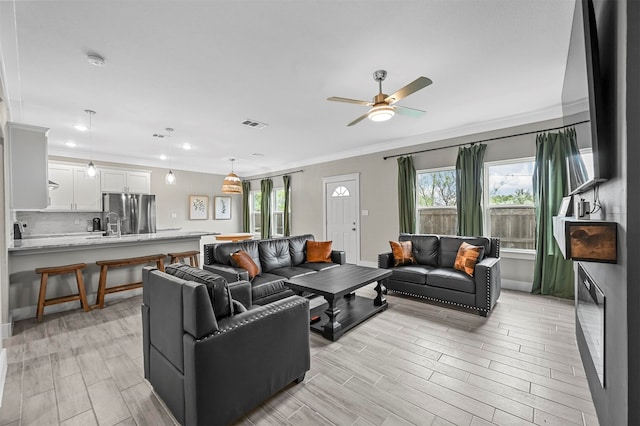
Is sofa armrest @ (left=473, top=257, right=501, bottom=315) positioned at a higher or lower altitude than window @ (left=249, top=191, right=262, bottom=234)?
lower

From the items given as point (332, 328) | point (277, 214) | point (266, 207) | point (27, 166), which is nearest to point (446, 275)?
point (332, 328)

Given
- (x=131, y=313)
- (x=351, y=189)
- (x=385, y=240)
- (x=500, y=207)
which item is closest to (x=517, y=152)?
(x=500, y=207)

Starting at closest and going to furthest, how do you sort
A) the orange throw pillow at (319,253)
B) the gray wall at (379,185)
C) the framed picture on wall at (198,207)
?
the gray wall at (379,185) < the orange throw pillow at (319,253) < the framed picture on wall at (198,207)

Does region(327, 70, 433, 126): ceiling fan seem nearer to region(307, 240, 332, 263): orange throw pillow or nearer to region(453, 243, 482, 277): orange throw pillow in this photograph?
region(453, 243, 482, 277): orange throw pillow

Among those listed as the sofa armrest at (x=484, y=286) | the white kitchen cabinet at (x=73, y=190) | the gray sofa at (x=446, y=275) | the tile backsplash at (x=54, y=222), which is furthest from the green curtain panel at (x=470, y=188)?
the tile backsplash at (x=54, y=222)

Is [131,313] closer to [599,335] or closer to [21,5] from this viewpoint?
[21,5]

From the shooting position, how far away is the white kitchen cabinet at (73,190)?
5488mm

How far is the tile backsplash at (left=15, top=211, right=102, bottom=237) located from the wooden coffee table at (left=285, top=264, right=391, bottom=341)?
5.60 metres

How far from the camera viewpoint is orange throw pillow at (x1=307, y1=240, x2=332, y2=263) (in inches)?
172

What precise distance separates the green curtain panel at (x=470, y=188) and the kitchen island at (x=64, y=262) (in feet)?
15.6

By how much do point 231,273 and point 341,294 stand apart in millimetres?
1275

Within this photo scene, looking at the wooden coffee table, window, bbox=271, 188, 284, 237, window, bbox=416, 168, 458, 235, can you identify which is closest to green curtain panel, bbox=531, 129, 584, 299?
window, bbox=416, 168, 458, 235

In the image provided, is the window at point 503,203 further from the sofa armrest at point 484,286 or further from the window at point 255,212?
the window at point 255,212

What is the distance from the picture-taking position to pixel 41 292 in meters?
3.27
